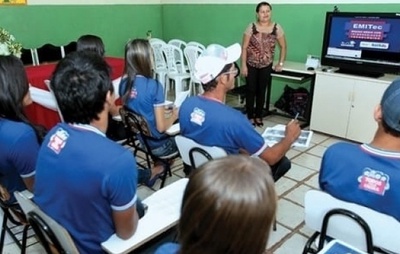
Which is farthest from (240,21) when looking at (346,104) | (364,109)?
(364,109)

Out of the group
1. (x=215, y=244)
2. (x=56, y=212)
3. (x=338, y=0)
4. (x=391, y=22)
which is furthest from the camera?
(x=338, y=0)

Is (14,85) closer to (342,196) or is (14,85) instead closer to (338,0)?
(342,196)

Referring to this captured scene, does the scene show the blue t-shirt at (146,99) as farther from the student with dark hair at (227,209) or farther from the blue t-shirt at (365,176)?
the student with dark hair at (227,209)

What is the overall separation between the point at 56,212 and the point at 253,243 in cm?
84

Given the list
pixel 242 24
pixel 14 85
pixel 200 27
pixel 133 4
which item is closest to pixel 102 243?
pixel 14 85

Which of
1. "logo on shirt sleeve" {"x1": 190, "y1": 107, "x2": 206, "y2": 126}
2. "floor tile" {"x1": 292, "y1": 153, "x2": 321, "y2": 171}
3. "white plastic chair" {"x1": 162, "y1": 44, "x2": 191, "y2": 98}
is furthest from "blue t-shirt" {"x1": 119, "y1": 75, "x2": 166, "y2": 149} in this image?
"white plastic chair" {"x1": 162, "y1": 44, "x2": 191, "y2": 98}

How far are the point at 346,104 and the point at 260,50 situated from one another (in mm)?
1124

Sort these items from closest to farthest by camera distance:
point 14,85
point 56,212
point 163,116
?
point 56,212 → point 14,85 → point 163,116

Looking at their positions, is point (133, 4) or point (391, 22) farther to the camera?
point (133, 4)

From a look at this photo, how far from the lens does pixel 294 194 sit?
263 cm

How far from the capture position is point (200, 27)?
5766 millimetres

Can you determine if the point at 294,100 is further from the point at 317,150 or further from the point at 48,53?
the point at 48,53

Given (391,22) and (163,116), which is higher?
(391,22)

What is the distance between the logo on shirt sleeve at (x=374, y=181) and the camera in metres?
1.20
